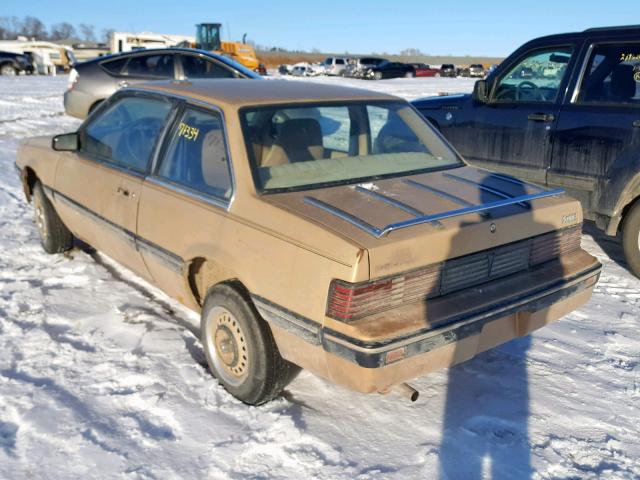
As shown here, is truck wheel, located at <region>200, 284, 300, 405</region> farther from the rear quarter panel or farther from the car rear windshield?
the rear quarter panel

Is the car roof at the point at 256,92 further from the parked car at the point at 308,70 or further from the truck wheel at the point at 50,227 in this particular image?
the parked car at the point at 308,70

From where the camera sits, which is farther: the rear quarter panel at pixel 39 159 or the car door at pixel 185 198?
the rear quarter panel at pixel 39 159

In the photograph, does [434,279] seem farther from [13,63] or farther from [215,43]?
[13,63]

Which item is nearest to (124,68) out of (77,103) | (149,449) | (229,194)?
(77,103)

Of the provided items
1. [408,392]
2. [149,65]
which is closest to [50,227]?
[408,392]

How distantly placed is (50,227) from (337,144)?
274 centimetres

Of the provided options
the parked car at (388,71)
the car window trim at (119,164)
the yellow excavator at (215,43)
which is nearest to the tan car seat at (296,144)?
the car window trim at (119,164)

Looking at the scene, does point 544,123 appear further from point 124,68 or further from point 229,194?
point 124,68

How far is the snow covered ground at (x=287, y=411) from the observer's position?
2.87 meters

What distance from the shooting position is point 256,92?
12.7 ft

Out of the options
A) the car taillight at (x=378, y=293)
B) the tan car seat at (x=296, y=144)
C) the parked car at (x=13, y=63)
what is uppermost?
the parked car at (x=13, y=63)

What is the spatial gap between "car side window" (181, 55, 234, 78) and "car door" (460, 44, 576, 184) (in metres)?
5.59

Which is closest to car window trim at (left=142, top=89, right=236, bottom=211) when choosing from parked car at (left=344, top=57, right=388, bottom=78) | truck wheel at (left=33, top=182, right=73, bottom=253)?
truck wheel at (left=33, top=182, right=73, bottom=253)

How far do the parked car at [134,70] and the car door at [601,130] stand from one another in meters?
6.67
